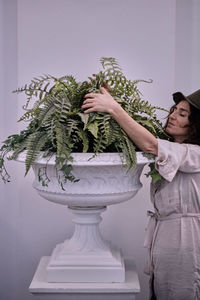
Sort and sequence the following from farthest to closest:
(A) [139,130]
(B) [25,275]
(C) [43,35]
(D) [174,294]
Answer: (B) [25,275] < (C) [43,35] < (D) [174,294] < (A) [139,130]

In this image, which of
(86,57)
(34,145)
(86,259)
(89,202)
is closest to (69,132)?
(34,145)

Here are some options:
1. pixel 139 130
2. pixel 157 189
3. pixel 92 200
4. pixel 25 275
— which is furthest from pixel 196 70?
pixel 25 275

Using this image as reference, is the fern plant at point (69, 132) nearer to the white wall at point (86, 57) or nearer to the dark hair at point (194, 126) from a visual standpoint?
the dark hair at point (194, 126)

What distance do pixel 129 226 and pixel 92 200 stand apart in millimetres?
1154

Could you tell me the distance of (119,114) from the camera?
69.5 inches

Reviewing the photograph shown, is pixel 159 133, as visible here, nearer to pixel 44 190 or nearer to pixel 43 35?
pixel 44 190

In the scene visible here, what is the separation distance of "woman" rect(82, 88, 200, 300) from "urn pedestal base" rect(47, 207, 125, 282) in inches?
9.6

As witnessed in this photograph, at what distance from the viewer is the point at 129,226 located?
2.91 meters

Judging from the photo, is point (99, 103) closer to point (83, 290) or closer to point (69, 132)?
point (69, 132)

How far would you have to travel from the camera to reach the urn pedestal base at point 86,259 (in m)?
1.99

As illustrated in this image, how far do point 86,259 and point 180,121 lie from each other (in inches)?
32.8

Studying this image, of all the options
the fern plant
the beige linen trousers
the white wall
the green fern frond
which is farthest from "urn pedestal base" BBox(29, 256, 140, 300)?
the white wall

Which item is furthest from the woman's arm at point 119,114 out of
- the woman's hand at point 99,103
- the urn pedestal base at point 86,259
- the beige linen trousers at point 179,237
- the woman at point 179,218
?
the urn pedestal base at point 86,259

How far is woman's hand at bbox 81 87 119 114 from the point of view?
1762 mm
